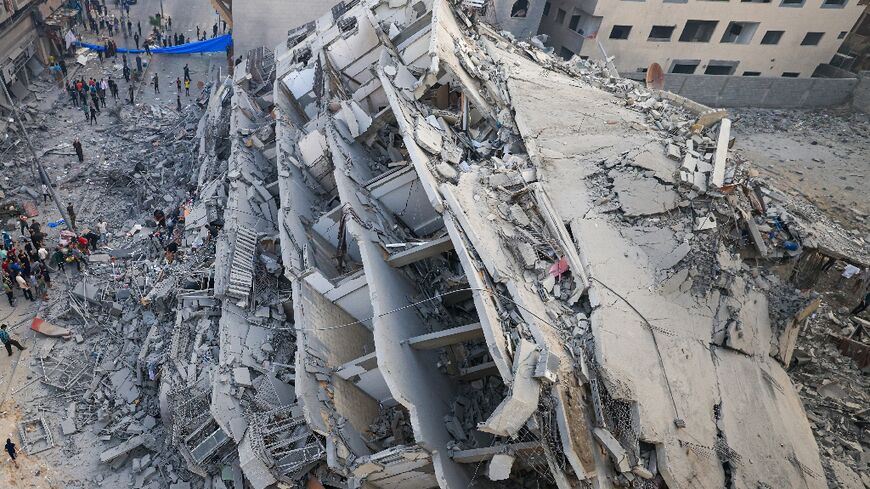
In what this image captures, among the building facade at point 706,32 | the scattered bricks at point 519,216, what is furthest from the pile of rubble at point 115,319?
the building facade at point 706,32

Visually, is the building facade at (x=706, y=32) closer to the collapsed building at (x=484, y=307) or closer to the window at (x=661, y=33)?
the window at (x=661, y=33)

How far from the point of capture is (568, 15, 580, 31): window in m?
Answer: 24.4

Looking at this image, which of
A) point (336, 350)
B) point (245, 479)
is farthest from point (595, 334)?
point (245, 479)

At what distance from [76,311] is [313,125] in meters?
6.54

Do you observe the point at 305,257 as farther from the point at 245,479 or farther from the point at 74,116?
the point at 74,116

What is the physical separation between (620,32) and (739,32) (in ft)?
20.5

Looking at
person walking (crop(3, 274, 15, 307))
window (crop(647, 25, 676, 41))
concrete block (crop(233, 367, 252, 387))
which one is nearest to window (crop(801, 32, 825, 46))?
window (crop(647, 25, 676, 41))

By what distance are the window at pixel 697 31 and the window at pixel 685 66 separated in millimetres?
950

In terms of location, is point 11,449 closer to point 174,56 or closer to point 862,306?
point 862,306

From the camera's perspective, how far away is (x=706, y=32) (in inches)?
979

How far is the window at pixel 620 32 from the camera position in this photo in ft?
77.8

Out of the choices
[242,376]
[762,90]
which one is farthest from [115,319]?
[762,90]

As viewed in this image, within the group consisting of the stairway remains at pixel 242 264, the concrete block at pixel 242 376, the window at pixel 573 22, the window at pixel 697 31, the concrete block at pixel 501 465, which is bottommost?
the concrete block at pixel 242 376

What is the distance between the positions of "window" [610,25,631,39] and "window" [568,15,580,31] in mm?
1656
